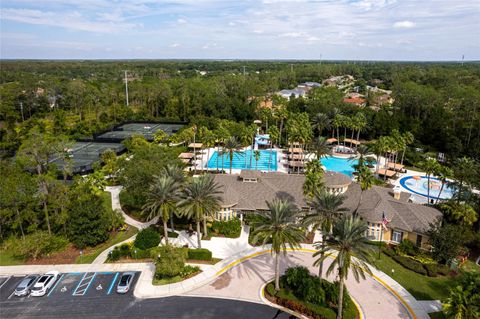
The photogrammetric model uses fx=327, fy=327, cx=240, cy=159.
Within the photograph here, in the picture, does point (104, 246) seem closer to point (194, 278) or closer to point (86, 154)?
point (194, 278)

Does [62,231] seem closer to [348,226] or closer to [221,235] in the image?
[221,235]

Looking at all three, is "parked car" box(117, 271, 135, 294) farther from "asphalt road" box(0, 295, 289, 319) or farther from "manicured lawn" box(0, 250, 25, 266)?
"manicured lawn" box(0, 250, 25, 266)

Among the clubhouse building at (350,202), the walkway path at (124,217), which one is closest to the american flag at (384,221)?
the clubhouse building at (350,202)

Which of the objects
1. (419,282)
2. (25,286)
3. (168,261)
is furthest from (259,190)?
(25,286)

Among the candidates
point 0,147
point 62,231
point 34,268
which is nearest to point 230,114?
point 0,147

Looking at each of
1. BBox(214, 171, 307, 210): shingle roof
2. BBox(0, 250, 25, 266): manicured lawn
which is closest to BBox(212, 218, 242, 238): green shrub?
BBox(214, 171, 307, 210): shingle roof

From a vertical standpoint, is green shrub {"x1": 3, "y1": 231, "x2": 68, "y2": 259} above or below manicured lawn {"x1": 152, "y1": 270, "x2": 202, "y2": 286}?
above
